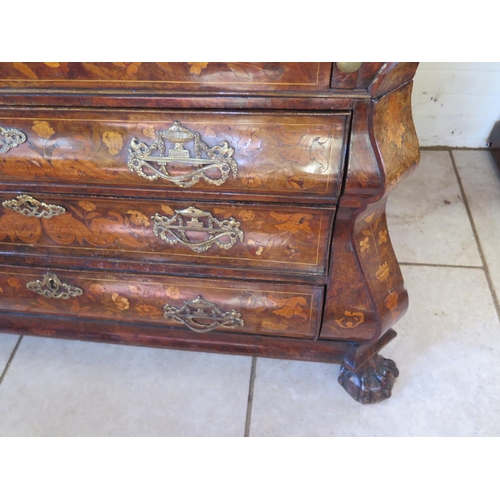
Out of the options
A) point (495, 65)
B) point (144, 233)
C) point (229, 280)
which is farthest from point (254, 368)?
point (495, 65)

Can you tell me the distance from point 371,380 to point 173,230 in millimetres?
582

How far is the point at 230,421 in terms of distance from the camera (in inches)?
43.0

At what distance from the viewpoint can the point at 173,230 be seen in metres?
0.86

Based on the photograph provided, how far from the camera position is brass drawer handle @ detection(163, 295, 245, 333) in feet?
3.19

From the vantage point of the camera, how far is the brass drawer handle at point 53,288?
0.99m

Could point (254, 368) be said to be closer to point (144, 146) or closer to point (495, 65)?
point (144, 146)

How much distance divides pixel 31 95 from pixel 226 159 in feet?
1.02

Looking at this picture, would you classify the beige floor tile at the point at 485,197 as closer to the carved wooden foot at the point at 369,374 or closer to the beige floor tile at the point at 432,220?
the beige floor tile at the point at 432,220

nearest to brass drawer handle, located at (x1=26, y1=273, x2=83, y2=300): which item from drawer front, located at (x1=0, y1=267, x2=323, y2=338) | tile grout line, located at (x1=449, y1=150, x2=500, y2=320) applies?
drawer front, located at (x1=0, y1=267, x2=323, y2=338)

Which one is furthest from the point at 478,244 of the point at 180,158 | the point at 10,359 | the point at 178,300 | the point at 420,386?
the point at 10,359

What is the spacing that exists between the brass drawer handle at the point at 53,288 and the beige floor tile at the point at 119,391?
276 millimetres

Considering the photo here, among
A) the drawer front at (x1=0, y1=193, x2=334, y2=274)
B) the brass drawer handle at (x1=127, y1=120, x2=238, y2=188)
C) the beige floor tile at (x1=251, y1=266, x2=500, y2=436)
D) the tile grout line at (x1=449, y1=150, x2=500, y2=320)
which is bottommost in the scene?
the beige floor tile at (x1=251, y1=266, x2=500, y2=436)

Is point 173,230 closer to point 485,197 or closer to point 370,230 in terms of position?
point 370,230

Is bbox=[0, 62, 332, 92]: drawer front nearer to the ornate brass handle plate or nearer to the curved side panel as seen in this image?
the curved side panel
